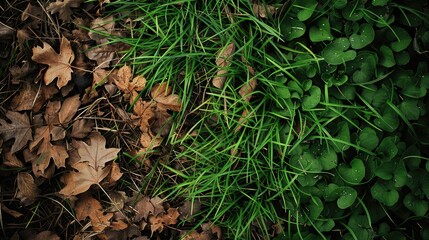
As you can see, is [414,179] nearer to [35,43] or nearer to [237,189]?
[237,189]

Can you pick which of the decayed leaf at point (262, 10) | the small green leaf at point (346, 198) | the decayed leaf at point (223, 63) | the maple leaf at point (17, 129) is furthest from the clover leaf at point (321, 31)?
the maple leaf at point (17, 129)

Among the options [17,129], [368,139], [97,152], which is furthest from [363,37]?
[17,129]

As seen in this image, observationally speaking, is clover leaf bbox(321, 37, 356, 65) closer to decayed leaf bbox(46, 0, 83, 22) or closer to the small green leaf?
the small green leaf

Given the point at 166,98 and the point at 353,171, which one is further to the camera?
the point at 166,98

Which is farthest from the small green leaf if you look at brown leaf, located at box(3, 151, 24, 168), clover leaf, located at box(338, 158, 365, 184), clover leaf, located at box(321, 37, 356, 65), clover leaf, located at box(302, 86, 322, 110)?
brown leaf, located at box(3, 151, 24, 168)

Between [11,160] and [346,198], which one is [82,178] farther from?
[346,198]

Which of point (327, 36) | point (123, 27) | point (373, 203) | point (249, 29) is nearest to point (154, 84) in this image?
point (123, 27)
